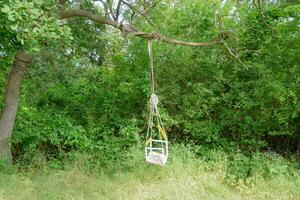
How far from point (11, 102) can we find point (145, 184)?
2.59 m

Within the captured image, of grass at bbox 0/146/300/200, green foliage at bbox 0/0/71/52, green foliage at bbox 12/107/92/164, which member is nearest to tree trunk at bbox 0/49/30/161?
green foliage at bbox 12/107/92/164

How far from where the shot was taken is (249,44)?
6.42 m

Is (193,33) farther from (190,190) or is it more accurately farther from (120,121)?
(190,190)

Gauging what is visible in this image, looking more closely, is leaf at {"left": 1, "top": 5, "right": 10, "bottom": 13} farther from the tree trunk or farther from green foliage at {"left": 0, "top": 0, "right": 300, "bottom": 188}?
the tree trunk

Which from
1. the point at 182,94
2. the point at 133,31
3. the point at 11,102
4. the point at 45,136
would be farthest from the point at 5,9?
the point at 182,94

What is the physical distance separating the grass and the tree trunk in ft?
2.43

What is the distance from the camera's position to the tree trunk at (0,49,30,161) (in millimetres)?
5672

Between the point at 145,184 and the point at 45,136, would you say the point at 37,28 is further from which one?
the point at 45,136

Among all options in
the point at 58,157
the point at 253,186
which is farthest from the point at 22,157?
the point at 253,186

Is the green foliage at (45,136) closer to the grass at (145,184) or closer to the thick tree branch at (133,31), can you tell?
the grass at (145,184)

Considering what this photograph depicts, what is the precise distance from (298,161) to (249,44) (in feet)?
6.98

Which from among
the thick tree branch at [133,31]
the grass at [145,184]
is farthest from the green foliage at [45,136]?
the thick tree branch at [133,31]

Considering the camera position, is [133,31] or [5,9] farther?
[133,31]

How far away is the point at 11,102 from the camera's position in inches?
225
